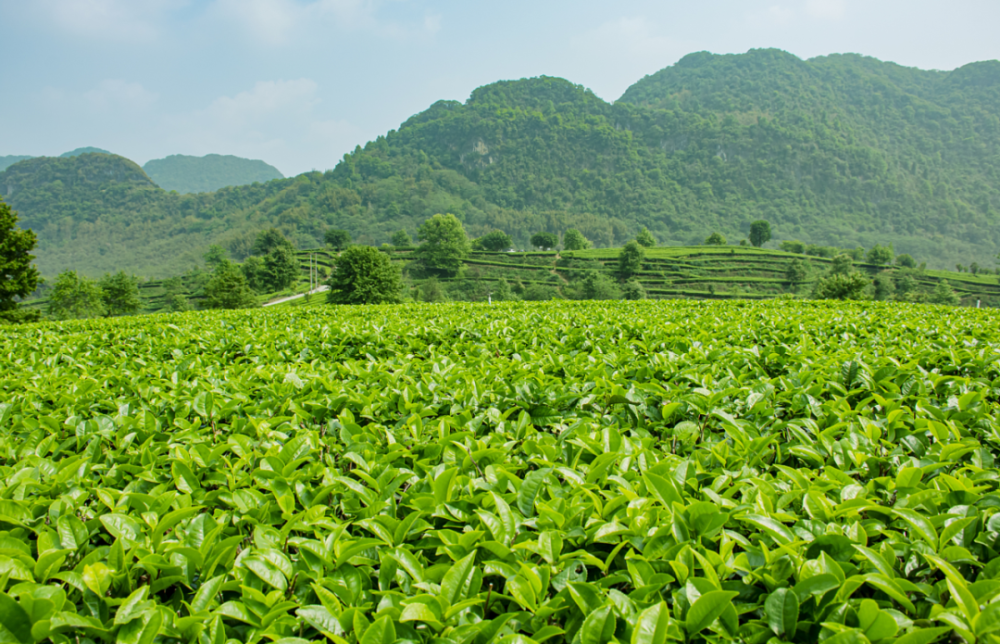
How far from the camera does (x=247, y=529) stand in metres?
1.36

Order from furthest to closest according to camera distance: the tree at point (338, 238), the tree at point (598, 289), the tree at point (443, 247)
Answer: the tree at point (338, 238)
the tree at point (443, 247)
the tree at point (598, 289)

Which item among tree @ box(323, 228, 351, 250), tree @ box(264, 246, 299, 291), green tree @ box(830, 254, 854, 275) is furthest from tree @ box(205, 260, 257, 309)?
green tree @ box(830, 254, 854, 275)

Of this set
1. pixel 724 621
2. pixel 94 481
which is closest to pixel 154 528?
pixel 94 481

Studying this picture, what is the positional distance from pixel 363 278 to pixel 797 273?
5443cm

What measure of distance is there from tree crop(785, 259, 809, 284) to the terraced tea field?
68.7 m

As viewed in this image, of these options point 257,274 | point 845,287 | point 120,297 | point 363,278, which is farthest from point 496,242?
point 845,287

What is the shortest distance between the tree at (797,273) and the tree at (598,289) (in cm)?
2318

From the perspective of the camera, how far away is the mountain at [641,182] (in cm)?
13338

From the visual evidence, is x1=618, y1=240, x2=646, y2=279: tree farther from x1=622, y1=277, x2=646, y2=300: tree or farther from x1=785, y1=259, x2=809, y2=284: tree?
x1=785, y1=259, x2=809, y2=284: tree

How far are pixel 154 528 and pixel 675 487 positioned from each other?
143 cm

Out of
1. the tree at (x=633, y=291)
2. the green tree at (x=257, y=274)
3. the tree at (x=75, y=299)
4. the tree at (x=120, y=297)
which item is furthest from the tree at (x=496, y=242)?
the tree at (x=75, y=299)

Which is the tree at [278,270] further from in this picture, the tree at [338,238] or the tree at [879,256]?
the tree at [879,256]

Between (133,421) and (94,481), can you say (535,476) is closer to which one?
(94,481)

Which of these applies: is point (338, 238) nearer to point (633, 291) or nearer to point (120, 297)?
point (120, 297)
